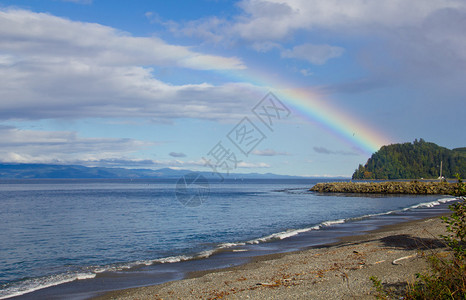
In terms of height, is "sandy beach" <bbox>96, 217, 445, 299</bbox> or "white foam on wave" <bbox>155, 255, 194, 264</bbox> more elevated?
"sandy beach" <bbox>96, 217, 445, 299</bbox>

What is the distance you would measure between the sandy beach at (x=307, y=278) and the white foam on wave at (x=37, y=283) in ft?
10.8

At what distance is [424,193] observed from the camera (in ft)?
277

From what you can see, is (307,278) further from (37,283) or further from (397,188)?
(397,188)

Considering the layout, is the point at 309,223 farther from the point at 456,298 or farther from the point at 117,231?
the point at 456,298

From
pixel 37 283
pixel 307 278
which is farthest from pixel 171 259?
pixel 307 278

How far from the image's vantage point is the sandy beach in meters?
10.4


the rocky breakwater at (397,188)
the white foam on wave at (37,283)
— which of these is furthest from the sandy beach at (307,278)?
the rocky breakwater at (397,188)

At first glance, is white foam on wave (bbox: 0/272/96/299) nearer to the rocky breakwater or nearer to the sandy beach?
the sandy beach

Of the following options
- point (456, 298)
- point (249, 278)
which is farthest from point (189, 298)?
point (456, 298)

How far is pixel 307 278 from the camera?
480 inches

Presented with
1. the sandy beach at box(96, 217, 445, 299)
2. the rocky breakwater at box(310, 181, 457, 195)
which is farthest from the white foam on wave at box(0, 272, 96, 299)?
the rocky breakwater at box(310, 181, 457, 195)

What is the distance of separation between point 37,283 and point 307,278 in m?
10.5

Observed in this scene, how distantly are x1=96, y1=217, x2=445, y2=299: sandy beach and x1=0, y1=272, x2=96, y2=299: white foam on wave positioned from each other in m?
3.30

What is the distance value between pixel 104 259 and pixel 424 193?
81337mm
